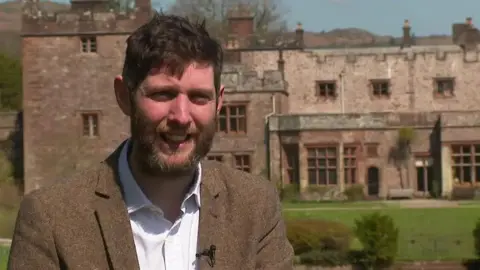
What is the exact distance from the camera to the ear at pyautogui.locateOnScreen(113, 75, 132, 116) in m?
2.63

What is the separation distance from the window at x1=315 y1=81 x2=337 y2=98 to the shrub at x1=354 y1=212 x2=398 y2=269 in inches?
757

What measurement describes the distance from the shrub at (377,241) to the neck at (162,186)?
14775 mm

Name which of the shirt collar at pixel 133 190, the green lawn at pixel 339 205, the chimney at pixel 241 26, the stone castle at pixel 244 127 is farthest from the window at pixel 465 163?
the shirt collar at pixel 133 190

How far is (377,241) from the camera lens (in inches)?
678

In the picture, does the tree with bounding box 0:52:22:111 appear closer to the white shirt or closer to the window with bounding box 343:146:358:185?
the window with bounding box 343:146:358:185

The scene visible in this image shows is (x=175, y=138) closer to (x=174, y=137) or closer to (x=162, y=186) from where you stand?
(x=174, y=137)

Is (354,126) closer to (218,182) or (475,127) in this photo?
(475,127)

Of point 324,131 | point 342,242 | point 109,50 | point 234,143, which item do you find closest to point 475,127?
point 324,131

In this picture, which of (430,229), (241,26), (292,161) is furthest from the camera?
(241,26)

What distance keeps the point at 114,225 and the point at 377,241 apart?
14.9m

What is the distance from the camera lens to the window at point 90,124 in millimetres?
33875

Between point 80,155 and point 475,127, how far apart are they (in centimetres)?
1180

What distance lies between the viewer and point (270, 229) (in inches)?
107

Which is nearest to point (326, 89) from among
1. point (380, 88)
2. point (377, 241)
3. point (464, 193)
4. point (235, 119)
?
point (380, 88)
